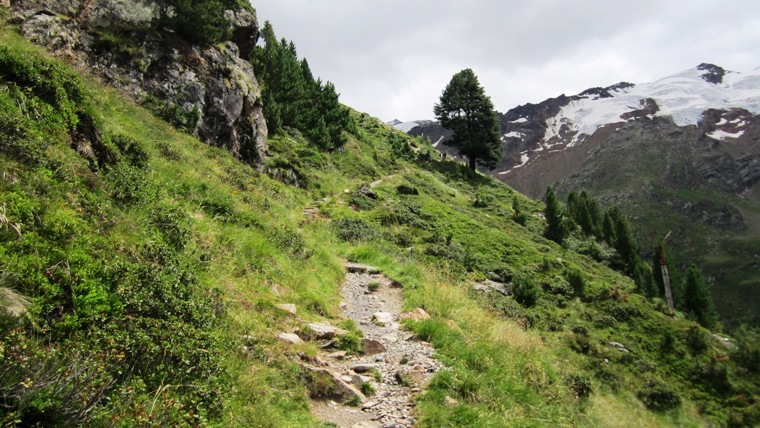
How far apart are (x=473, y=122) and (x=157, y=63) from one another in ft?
147

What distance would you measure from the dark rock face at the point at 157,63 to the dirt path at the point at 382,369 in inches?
572

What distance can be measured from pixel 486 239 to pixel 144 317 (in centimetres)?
2320

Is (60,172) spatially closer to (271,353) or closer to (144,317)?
(144,317)

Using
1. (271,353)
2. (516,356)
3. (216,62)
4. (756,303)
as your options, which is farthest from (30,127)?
(756,303)

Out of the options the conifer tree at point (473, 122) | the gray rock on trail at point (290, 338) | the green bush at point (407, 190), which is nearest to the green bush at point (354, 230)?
the gray rock on trail at point (290, 338)

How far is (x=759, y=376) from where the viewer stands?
674 inches

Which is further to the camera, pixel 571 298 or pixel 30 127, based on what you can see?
pixel 571 298

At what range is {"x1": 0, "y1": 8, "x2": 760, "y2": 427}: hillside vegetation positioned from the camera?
3.70 m

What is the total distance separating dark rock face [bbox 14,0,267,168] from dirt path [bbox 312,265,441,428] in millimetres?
14521

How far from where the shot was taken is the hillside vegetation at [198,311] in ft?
12.1

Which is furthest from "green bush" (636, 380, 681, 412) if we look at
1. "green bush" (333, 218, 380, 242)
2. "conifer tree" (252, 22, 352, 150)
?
"conifer tree" (252, 22, 352, 150)

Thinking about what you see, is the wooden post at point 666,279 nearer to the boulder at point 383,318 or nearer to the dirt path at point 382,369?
the boulder at point 383,318

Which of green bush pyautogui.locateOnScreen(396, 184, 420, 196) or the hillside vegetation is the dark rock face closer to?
the hillside vegetation

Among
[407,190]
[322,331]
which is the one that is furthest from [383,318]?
[407,190]
